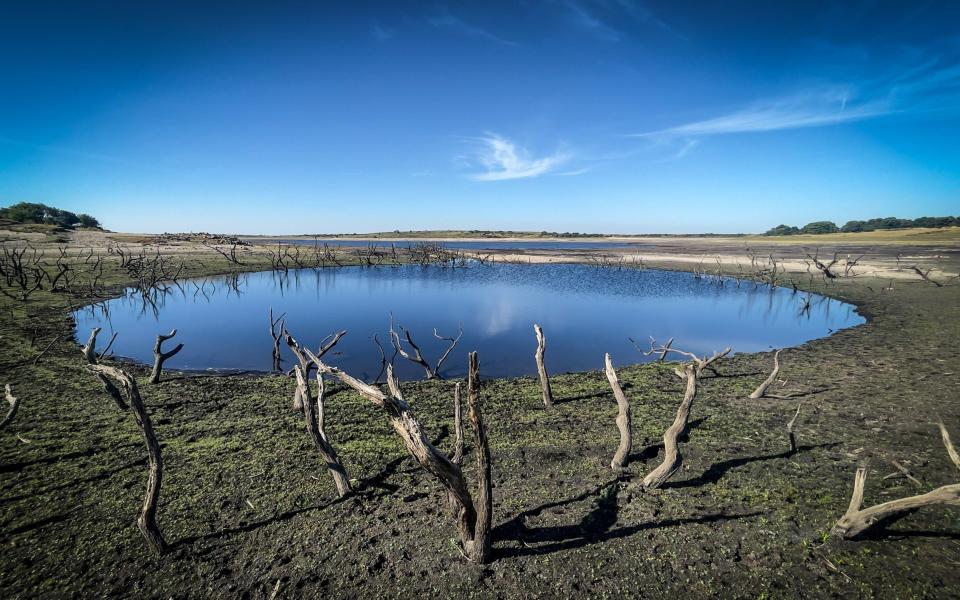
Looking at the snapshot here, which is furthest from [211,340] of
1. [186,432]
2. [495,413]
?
[495,413]

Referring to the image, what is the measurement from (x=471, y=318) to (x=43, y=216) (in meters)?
128

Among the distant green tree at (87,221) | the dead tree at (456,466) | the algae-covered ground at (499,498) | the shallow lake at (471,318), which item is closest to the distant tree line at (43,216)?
the distant green tree at (87,221)

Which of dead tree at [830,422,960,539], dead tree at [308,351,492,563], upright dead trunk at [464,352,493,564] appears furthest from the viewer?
dead tree at [830,422,960,539]

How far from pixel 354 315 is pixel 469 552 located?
2625cm

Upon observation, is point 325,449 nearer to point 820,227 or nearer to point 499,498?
point 499,498

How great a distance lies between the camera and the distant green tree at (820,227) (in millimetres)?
147750

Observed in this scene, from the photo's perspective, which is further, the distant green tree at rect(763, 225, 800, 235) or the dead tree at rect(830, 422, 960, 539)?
the distant green tree at rect(763, 225, 800, 235)

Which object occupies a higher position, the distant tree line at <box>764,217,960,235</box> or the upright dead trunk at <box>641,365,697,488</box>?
the distant tree line at <box>764,217,960,235</box>

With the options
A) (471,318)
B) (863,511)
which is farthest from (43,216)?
(863,511)

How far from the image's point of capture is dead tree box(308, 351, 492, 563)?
18.2ft

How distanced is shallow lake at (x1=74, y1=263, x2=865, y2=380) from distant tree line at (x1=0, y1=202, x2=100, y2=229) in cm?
8063

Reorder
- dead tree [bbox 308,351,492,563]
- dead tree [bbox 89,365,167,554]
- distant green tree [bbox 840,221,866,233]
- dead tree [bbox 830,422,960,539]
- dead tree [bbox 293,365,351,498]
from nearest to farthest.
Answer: dead tree [bbox 308,351,492,563] → dead tree [bbox 830,422,960,539] → dead tree [bbox 89,365,167,554] → dead tree [bbox 293,365,351,498] → distant green tree [bbox 840,221,866,233]

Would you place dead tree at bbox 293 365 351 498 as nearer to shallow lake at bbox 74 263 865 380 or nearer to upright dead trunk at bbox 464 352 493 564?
upright dead trunk at bbox 464 352 493 564

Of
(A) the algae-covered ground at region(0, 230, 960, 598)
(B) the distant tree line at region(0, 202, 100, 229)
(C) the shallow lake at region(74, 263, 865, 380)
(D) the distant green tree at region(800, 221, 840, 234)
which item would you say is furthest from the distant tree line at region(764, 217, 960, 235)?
(B) the distant tree line at region(0, 202, 100, 229)
